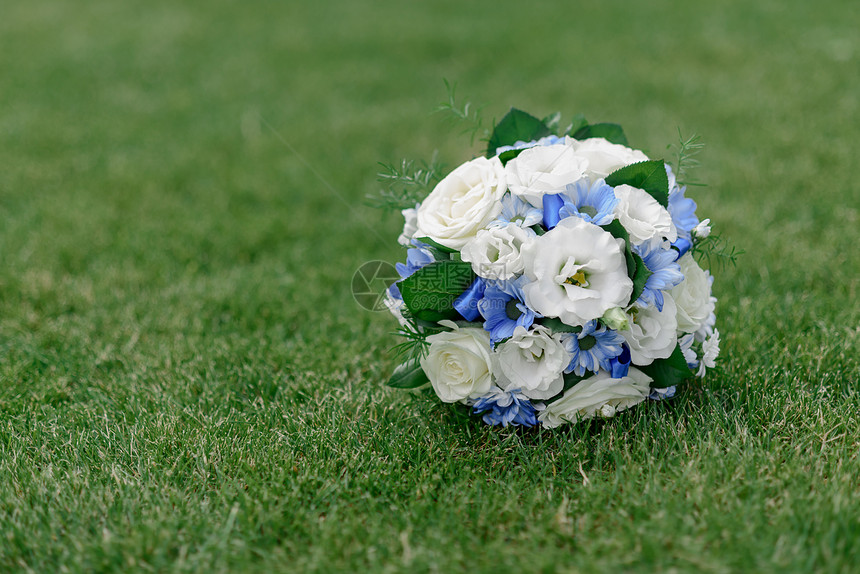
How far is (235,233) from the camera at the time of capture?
4.00 meters

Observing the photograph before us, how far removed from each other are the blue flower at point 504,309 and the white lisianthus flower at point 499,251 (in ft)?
0.14

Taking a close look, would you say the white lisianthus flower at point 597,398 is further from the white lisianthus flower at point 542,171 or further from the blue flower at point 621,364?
the white lisianthus flower at point 542,171

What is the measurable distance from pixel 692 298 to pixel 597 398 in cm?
40

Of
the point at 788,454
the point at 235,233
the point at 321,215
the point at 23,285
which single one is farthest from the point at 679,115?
the point at 23,285

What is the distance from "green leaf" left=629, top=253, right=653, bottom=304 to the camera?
201 centimetres

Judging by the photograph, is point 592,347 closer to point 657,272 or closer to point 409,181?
point 657,272

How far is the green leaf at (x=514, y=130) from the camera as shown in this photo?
2445mm

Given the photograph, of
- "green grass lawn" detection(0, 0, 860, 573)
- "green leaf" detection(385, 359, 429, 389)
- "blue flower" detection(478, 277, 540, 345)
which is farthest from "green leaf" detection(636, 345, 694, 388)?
"green leaf" detection(385, 359, 429, 389)

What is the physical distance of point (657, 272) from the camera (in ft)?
6.73

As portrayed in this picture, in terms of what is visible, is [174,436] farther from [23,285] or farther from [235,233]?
[235,233]

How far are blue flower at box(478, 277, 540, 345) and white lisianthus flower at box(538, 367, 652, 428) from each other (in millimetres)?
275

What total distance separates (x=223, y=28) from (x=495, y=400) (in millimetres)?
6574

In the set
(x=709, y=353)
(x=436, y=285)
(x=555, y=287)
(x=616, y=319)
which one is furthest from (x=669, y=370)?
(x=436, y=285)

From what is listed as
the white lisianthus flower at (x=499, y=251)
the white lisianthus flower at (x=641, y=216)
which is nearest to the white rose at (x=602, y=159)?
the white lisianthus flower at (x=641, y=216)
